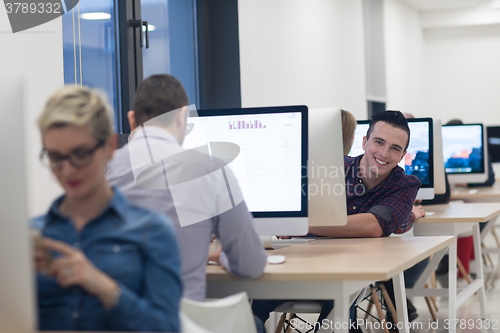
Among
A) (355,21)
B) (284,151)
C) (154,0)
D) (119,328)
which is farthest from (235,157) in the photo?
(355,21)

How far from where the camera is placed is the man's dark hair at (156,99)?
4.16ft

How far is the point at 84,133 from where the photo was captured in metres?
0.88

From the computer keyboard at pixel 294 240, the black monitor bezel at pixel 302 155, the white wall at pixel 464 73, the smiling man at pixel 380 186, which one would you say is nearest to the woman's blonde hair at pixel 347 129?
the smiling man at pixel 380 186

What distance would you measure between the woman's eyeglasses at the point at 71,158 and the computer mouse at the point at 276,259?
0.94 meters

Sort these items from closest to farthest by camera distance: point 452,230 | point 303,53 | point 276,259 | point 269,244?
point 276,259 → point 269,244 → point 452,230 → point 303,53

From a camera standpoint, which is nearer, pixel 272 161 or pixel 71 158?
pixel 71 158

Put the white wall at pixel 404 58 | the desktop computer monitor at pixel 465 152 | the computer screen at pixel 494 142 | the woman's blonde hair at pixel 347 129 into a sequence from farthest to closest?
the white wall at pixel 404 58 < the computer screen at pixel 494 142 < the desktop computer monitor at pixel 465 152 < the woman's blonde hair at pixel 347 129

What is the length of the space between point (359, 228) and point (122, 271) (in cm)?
155

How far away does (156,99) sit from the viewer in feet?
4.15

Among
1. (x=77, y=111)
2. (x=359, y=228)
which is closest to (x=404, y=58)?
(x=359, y=228)

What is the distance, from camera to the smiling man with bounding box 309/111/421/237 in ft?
7.69

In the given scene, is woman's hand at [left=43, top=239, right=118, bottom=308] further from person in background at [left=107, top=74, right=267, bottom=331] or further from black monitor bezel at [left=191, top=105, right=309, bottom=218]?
black monitor bezel at [left=191, top=105, right=309, bottom=218]

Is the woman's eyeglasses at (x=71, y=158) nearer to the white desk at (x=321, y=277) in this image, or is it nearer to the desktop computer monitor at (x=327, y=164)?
the white desk at (x=321, y=277)

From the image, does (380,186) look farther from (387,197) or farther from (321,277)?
(321,277)
